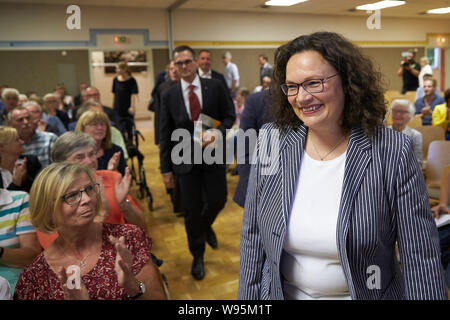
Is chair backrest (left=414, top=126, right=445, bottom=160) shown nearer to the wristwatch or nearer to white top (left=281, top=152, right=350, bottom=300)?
white top (left=281, top=152, right=350, bottom=300)

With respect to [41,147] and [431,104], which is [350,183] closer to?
[41,147]

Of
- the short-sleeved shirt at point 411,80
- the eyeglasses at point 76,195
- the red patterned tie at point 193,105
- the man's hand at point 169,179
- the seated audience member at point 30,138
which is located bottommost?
the man's hand at point 169,179

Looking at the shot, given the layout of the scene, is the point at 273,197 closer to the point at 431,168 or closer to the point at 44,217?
the point at 44,217

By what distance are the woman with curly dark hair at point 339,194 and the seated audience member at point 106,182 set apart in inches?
38.2

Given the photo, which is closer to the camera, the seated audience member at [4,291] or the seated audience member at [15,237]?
the seated audience member at [4,291]

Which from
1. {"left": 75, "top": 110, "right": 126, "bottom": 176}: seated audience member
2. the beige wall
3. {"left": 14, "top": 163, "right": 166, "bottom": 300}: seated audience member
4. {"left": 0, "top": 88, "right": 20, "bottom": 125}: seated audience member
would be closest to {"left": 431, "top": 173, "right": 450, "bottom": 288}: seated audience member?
{"left": 14, "top": 163, "right": 166, "bottom": 300}: seated audience member

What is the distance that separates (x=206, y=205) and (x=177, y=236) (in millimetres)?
880

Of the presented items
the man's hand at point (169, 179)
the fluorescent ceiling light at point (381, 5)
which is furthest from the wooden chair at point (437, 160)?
the fluorescent ceiling light at point (381, 5)

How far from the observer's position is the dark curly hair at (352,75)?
3.49 feet

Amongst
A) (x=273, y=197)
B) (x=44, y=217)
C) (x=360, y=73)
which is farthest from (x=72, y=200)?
(x=360, y=73)

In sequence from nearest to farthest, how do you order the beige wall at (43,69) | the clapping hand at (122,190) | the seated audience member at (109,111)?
the clapping hand at (122,190), the seated audience member at (109,111), the beige wall at (43,69)

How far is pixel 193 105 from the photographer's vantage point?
9.66ft

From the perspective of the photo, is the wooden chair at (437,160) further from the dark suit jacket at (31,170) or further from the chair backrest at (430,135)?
the dark suit jacket at (31,170)

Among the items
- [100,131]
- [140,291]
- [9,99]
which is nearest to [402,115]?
[100,131]
